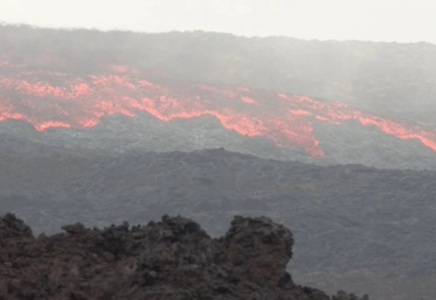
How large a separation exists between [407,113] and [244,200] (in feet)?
152

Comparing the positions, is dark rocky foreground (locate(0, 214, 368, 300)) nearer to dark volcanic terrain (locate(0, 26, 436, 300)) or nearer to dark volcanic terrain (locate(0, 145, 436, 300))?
dark volcanic terrain (locate(0, 26, 436, 300))

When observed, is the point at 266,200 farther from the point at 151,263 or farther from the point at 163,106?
the point at 151,263

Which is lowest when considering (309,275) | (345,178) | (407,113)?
(309,275)

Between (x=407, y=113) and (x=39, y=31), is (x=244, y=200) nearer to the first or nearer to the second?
(x=407, y=113)

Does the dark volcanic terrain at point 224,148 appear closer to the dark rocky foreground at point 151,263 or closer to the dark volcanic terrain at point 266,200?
the dark volcanic terrain at point 266,200

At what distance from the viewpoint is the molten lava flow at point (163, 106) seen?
284 feet

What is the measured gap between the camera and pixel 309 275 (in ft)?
179

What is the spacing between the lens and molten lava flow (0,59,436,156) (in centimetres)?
8644

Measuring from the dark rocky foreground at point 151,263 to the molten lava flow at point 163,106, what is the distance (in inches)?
2716

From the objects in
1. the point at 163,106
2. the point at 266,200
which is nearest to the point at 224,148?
the point at 163,106

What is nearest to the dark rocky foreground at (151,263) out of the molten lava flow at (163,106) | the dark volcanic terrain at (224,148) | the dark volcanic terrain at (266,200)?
the dark volcanic terrain at (224,148)

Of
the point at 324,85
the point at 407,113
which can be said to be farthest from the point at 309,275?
the point at 324,85

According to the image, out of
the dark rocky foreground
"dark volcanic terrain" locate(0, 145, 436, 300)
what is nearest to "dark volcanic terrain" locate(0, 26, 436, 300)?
"dark volcanic terrain" locate(0, 145, 436, 300)

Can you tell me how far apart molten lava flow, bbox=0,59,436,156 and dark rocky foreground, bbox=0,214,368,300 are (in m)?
69.0
